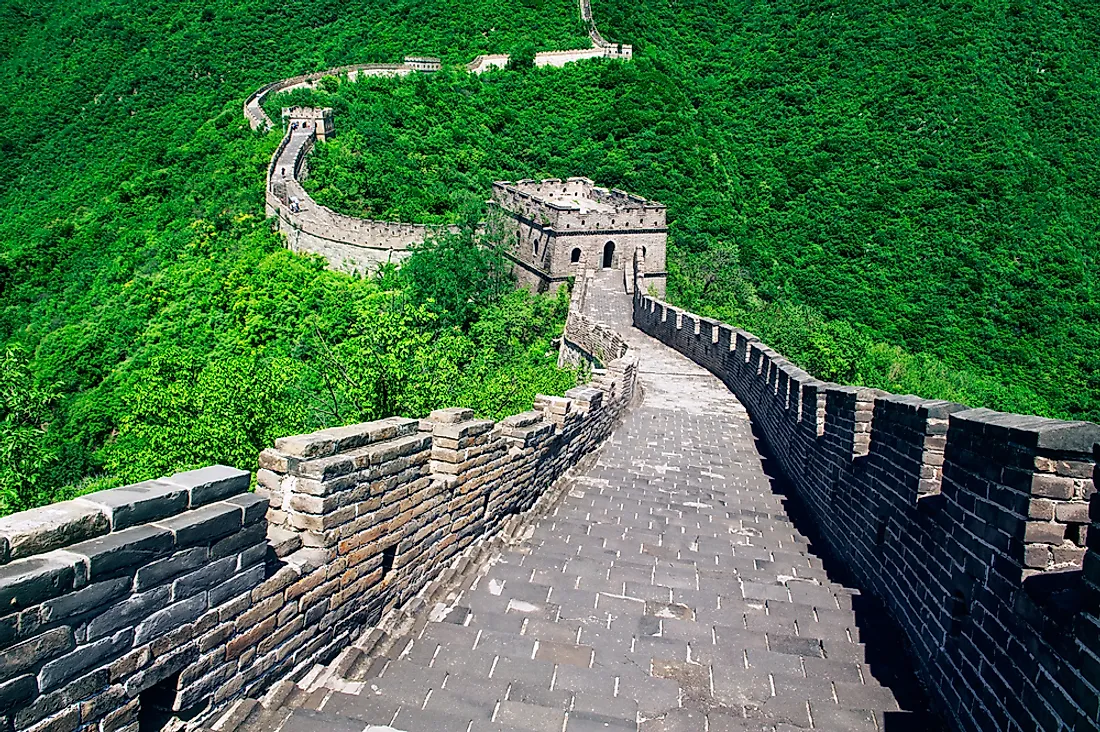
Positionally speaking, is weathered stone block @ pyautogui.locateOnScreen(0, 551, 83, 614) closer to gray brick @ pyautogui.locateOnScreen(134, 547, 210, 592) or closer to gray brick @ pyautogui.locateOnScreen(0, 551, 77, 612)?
gray brick @ pyautogui.locateOnScreen(0, 551, 77, 612)

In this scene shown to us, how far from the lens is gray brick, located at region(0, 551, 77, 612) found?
90.0 inches

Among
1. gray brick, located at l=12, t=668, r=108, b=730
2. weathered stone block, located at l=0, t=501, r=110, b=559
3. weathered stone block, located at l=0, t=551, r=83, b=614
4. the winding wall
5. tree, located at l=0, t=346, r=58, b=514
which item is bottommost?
tree, located at l=0, t=346, r=58, b=514

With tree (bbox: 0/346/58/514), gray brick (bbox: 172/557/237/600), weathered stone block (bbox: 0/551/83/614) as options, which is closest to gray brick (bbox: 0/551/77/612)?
weathered stone block (bbox: 0/551/83/614)

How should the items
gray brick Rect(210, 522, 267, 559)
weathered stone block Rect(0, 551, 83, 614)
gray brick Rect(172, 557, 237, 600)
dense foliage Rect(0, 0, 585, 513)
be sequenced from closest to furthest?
weathered stone block Rect(0, 551, 83, 614) < gray brick Rect(172, 557, 237, 600) < gray brick Rect(210, 522, 267, 559) < dense foliage Rect(0, 0, 585, 513)

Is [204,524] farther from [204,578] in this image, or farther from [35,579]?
[35,579]

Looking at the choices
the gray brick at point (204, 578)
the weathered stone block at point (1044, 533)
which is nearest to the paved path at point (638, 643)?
the gray brick at point (204, 578)

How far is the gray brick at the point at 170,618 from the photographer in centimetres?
280

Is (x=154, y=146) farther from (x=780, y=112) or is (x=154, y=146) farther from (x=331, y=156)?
(x=780, y=112)

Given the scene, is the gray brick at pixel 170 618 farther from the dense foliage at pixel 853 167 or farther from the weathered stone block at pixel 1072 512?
the dense foliage at pixel 853 167

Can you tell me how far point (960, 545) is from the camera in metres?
4.00

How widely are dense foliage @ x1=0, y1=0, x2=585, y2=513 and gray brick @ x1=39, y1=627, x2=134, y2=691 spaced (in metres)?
6.20

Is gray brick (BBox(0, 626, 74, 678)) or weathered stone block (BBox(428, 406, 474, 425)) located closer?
gray brick (BBox(0, 626, 74, 678))

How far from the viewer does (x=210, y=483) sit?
305 centimetres

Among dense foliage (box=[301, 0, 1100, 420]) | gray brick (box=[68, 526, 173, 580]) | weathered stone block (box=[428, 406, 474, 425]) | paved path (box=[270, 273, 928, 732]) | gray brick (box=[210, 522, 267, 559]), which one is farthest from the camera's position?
dense foliage (box=[301, 0, 1100, 420])
